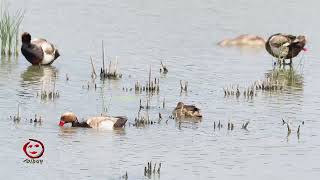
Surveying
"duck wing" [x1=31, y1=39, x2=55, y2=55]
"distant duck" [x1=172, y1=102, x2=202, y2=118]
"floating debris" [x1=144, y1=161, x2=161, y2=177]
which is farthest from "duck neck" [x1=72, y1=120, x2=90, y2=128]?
"duck wing" [x1=31, y1=39, x2=55, y2=55]

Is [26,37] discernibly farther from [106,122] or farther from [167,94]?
[106,122]

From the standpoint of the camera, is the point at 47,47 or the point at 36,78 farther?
the point at 47,47

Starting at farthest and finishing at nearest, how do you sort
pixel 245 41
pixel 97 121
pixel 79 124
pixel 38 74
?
pixel 245 41 < pixel 38 74 < pixel 79 124 < pixel 97 121

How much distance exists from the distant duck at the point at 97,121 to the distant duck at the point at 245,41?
1226 cm

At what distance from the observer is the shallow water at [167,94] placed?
56.4 ft

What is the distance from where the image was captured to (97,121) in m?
19.4

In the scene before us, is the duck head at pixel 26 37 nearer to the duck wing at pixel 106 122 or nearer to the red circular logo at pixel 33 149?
the duck wing at pixel 106 122

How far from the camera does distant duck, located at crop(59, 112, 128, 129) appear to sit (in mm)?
19359

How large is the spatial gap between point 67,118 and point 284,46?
10254 millimetres

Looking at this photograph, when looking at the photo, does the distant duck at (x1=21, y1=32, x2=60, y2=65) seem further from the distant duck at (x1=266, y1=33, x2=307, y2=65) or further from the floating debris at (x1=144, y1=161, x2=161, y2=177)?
the floating debris at (x1=144, y1=161, x2=161, y2=177)

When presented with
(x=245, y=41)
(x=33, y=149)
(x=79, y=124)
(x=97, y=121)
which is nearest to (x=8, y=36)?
(x=245, y=41)

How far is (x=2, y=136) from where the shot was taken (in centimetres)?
1839

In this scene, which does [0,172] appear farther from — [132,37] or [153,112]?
[132,37]

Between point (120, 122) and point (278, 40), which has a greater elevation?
point (278, 40)
